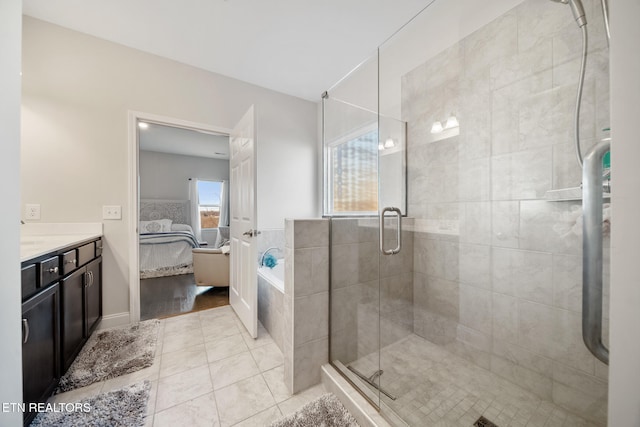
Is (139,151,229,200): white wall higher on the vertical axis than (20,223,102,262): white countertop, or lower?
higher

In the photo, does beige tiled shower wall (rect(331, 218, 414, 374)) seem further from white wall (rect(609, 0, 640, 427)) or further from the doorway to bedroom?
the doorway to bedroom

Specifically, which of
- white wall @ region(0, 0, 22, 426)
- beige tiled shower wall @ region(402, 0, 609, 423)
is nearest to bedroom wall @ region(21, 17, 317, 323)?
white wall @ region(0, 0, 22, 426)

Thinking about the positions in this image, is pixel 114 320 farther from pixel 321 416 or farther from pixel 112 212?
pixel 321 416

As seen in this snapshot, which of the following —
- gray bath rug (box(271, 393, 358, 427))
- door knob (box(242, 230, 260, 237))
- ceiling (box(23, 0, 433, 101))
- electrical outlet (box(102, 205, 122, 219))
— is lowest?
gray bath rug (box(271, 393, 358, 427))

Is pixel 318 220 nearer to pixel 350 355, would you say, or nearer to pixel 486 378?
pixel 350 355

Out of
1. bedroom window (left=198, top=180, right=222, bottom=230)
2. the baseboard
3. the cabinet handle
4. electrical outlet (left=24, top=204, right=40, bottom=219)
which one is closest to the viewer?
the cabinet handle

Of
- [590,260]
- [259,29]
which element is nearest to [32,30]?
[259,29]

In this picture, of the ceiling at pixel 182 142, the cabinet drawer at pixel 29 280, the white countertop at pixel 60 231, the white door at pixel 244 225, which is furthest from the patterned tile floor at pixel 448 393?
the ceiling at pixel 182 142

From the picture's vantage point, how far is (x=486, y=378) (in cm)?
124

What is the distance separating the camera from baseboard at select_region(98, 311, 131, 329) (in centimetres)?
208

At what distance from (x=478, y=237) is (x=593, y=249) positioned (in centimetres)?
69

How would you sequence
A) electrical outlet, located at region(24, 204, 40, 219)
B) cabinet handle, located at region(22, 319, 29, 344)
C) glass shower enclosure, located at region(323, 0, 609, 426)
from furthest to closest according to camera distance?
1. electrical outlet, located at region(24, 204, 40, 219)
2. glass shower enclosure, located at region(323, 0, 609, 426)
3. cabinet handle, located at region(22, 319, 29, 344)

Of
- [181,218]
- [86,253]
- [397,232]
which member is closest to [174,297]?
[86,253]

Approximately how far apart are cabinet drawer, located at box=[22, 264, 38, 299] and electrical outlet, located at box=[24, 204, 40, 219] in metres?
1.34
